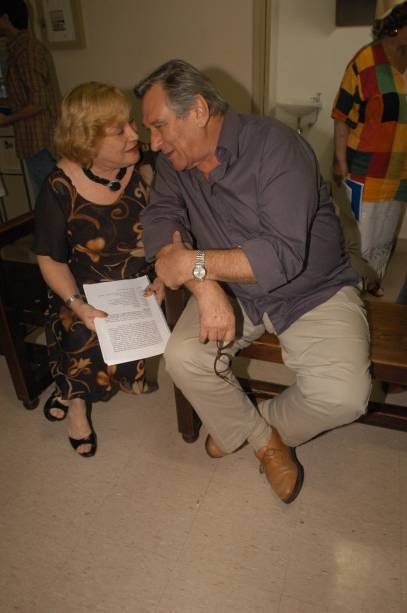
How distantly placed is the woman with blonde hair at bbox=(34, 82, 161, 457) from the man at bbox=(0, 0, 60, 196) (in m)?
1.26

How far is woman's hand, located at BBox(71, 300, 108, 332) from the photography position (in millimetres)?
1420

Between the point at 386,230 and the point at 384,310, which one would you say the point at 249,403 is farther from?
the point at 386,230

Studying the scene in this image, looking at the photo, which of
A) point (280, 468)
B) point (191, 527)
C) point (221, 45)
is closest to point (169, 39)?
point (221, 45)

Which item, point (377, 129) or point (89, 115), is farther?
point (377, 129)

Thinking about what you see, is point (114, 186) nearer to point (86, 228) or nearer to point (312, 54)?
point (86, 228)

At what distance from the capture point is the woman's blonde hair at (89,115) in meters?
1.29

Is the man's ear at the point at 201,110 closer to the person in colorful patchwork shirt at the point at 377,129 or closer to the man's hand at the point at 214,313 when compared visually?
the man's hand at the point at 214,313

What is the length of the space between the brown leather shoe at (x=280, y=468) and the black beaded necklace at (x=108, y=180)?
3.12ft

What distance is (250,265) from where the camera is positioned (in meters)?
1.16

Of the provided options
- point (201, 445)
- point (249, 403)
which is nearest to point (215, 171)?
point (249, 403)

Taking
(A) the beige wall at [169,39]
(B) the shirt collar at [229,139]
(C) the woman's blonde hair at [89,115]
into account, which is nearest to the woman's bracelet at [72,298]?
(C) the woman's blonde hair at [89,115]

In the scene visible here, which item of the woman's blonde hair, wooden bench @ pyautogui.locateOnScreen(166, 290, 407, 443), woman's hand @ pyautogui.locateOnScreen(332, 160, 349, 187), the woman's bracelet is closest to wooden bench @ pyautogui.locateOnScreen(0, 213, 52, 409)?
the woman's bracelet

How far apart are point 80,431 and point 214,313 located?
0.73 metres

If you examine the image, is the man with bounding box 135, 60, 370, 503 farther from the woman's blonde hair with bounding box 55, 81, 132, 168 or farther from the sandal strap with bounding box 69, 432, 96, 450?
the sandal strap with bounding box 69, 432, 96, 450
